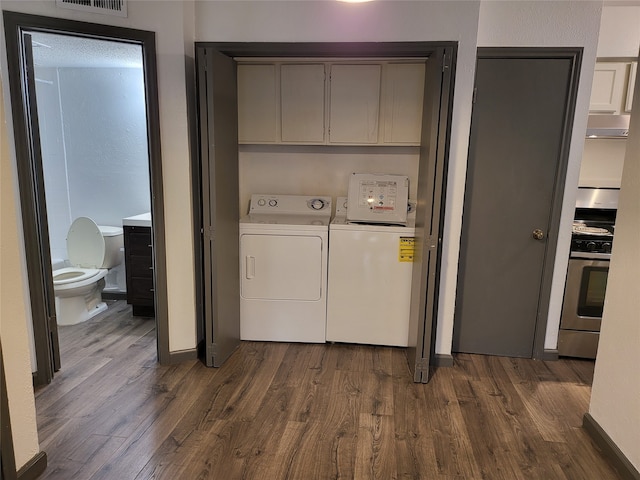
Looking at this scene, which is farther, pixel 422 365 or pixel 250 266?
pixel 250 266

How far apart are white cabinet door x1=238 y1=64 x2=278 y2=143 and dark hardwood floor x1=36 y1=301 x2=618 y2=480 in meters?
1.62

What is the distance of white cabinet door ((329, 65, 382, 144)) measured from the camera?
125 inches

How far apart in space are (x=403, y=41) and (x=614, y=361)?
2.07 m

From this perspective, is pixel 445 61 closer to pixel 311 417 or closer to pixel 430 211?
pixel 430 211

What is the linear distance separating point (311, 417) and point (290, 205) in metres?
1.75

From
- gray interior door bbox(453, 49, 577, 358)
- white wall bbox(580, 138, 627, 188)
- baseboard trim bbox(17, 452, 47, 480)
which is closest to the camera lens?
baseboard trim bbox(17, 452, 47, 480)

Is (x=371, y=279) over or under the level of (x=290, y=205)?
under

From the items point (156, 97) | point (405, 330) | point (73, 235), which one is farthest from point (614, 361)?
point (73, 235)

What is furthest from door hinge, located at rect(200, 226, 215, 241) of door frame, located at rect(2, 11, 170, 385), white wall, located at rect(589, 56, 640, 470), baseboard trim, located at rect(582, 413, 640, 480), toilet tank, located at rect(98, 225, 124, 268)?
baseboard trim, located at rect(582, 413, 640, 480)

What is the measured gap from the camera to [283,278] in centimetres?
322

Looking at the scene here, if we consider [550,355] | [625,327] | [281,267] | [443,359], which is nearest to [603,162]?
[550,355]

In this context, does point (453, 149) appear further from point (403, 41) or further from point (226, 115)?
point (226, 115)

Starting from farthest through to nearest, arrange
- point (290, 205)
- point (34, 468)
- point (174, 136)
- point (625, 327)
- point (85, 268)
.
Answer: point (85, 268)
point (290, 205)
point (174, 136)
point (625, 327)
point (34, 468)

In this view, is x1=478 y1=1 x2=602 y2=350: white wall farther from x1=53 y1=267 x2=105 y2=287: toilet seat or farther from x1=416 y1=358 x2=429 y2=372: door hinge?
x1=53 y1=267 x2=105 y2=287: toilet seat
